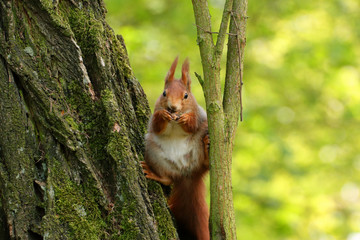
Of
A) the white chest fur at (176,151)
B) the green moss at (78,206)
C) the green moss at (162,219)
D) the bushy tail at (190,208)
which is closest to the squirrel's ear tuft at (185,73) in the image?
the white chest fur at (176,151)

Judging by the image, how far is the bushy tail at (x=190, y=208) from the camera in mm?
2631

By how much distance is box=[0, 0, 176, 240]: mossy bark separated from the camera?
187cm

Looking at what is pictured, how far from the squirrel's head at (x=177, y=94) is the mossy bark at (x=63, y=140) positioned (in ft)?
2.03

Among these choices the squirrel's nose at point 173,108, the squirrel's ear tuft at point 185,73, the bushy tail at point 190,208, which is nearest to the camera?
the bushy tail at point 190,208

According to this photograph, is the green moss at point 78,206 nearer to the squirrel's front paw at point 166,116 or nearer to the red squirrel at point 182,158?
the red squirrel at point 182,158

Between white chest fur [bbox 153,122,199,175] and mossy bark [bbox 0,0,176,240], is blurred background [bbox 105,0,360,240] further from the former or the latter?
mossy bark [bbox 0,0,176,240]

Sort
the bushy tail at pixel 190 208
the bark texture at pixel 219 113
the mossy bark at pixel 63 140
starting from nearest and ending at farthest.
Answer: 1. the mossy bark at pixel 63 140
2. the bark texture at pixel 219 113
3. the bushy tail at pixel 190 208

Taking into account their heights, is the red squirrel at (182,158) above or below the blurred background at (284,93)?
below

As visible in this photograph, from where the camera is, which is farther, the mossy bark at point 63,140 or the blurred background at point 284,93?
the blurred background at point 284,93

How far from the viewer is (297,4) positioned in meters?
7.41

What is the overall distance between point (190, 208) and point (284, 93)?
235 inches

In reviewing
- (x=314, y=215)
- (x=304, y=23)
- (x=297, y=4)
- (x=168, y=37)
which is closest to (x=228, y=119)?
(x=168, y=37)

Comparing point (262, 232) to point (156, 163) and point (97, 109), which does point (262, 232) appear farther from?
point (97, 109)

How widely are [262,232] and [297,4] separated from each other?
3.57 m
